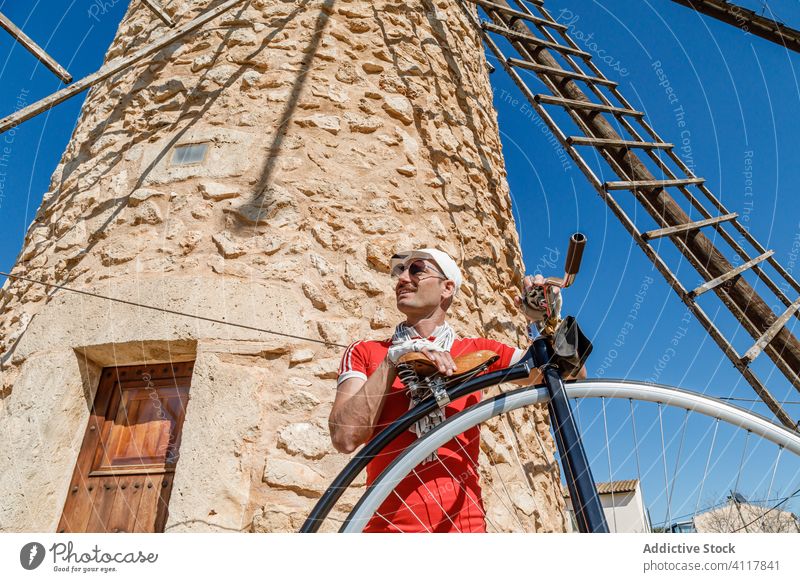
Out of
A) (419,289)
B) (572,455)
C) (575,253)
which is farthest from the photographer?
(419,289)

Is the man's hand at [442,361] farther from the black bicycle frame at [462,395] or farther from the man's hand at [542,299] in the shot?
the man's hand at [542,299]

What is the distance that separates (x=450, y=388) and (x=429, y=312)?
1.73ft

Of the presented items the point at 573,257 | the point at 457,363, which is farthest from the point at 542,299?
the point at 457,363

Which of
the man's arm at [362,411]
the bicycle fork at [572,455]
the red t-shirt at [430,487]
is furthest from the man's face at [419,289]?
the bicycle fork at [572,455]

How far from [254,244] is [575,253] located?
181 centimetres

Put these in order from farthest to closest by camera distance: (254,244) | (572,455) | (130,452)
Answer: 1. (254,244)
2. (130,452)
3. (572,455)

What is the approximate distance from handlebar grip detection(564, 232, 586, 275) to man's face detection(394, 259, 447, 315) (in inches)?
24.8

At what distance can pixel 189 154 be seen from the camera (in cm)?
317

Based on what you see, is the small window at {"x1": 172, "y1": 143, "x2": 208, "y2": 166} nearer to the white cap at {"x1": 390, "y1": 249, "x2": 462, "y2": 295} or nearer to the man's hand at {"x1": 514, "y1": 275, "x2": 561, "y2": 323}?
the white cap at {"x1": 390, "y1": 249, "x2": 462, "y2": 295}

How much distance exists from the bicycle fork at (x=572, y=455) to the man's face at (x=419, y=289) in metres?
0.59

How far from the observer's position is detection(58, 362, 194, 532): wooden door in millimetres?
2416

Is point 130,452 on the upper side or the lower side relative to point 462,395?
upper

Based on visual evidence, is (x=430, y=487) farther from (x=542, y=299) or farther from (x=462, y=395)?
(x=542, y=299)

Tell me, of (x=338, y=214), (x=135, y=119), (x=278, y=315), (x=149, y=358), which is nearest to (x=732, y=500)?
(x=278, y=315)
